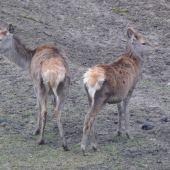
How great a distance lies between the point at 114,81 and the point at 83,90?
3.20 meters

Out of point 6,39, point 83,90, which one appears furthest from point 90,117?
point 83,90

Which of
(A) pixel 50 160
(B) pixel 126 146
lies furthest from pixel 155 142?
(A) pixel 50 160

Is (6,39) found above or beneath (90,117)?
above

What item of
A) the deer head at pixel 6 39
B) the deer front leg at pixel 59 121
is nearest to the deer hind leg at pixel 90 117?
the deer front leg at pixel 59 121

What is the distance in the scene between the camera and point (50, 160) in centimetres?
538

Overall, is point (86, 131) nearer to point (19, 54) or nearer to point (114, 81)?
point (114, 81)

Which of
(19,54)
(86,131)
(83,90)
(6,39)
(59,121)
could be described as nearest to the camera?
(86,131)

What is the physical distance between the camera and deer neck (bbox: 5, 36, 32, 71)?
7.39m

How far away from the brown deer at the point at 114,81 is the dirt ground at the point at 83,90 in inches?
20.5

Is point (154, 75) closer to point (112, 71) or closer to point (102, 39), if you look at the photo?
point (102, 39)

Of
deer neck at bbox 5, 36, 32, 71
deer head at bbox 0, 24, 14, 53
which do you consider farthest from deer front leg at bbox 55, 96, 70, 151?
deer head at bbox 0, 24, 14, 53

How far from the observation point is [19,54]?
7.48 m

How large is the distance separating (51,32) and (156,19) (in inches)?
205

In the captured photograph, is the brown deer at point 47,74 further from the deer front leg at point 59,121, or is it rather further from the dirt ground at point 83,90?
the dirt ground at point 83,90
